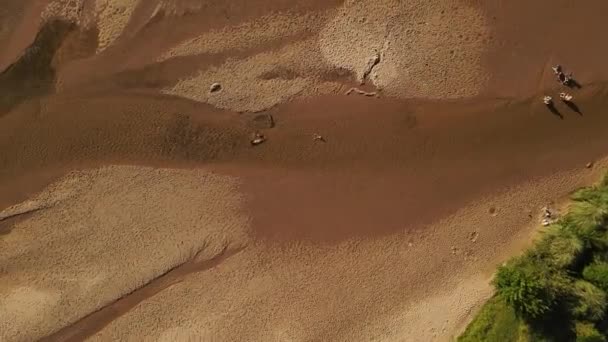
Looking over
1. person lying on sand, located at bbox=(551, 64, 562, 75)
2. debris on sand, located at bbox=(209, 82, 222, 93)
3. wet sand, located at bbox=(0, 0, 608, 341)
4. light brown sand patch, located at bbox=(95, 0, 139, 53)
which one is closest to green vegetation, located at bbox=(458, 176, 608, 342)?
wet sand, located at bbox=(0, 0, 608, 341)

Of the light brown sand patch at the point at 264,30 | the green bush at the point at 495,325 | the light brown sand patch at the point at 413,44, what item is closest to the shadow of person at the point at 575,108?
the light brown sand patch at the point at 413,44

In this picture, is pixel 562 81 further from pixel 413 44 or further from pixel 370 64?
pixel 370 64

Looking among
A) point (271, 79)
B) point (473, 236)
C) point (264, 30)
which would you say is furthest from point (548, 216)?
point (264, 30)

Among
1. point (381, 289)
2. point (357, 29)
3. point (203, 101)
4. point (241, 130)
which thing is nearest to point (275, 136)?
point (241, 130)

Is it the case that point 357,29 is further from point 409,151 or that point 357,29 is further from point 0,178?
point 0,178

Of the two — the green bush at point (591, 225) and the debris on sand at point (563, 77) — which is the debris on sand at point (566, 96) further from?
the green bush at point (591, 225)

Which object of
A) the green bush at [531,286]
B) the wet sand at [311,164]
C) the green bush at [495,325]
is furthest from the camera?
the wet sand at [311,164]
